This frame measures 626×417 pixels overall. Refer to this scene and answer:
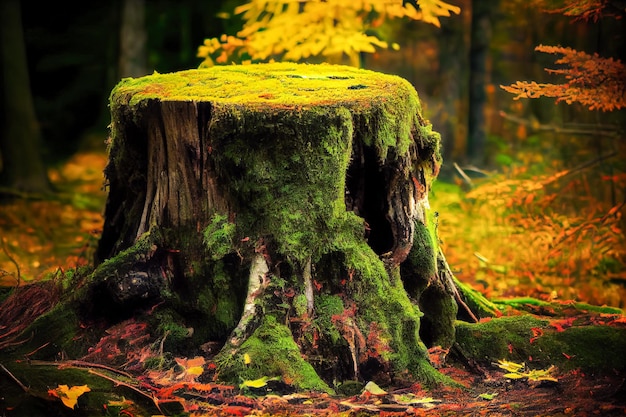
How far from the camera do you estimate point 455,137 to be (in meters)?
15.9

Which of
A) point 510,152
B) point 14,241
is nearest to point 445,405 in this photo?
point 14,241

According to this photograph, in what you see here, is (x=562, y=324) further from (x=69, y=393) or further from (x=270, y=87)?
(x=69, y=393)

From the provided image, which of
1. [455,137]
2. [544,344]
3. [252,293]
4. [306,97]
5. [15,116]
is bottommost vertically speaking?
[544,344]

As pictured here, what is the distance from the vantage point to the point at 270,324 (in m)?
3.95

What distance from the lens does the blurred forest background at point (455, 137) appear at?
7918 millimetres

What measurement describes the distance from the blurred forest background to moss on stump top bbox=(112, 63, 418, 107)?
4.69ft

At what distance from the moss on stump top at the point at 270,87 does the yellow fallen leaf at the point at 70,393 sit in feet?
5.42

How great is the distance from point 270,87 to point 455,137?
11.8m

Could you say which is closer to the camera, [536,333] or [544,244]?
[536,333]

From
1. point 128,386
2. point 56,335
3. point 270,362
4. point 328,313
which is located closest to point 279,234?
point 328,313

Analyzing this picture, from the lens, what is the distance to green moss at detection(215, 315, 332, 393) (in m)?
3.76

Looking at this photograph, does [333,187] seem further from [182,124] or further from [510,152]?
[510,152]

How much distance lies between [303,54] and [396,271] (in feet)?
12.7

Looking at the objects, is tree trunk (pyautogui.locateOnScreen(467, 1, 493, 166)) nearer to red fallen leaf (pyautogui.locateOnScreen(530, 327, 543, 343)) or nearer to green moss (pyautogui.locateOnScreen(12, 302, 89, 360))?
red fallen leaf (pyautogui.locateOnScreen(530, 327, 543, 343))
